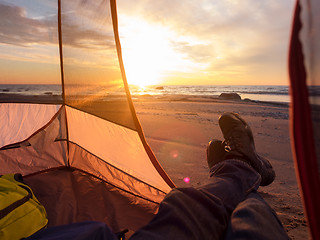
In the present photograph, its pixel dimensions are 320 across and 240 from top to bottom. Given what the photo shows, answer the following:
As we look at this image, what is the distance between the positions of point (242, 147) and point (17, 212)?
5.18 feet

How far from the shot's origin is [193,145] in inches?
148

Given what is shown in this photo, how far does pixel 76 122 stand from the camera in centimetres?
216

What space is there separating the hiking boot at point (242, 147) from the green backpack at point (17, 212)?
4.71ft

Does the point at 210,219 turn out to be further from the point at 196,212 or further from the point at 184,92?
the point at 184,92

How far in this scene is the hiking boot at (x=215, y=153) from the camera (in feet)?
5.67

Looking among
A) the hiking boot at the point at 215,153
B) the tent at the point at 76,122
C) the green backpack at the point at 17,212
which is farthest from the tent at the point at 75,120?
the hiking boot at the point at 215,153

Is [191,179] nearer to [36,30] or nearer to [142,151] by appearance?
[142,151]

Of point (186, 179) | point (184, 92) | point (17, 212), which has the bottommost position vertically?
point (186, 179)

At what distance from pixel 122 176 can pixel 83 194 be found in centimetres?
43

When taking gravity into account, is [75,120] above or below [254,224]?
above

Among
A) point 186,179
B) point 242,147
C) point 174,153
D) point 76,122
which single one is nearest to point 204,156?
point 174,153

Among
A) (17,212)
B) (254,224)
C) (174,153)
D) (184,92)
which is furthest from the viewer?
(184,92)

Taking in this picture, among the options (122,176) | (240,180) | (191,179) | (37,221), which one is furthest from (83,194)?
(240,180)

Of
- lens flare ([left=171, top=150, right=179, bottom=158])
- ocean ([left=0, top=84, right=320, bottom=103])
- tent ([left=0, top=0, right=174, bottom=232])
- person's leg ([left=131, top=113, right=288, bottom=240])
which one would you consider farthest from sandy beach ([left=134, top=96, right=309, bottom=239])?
ocean ([left=0, top=84, right=320, bottom=103])
